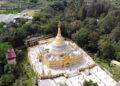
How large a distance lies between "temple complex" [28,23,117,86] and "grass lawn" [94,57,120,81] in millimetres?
909

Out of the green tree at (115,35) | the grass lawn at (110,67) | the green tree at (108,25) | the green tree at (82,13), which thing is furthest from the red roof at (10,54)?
the green tree at (82,13)

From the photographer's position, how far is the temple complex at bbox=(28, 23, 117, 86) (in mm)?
26359

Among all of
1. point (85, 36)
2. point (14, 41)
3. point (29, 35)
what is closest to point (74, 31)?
point (85, 36)

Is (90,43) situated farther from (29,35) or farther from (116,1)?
(116,1)

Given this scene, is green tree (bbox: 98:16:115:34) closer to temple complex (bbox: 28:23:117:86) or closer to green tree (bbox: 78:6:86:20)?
green tree (bbox: 78:6:86:20)

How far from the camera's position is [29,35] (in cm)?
4044

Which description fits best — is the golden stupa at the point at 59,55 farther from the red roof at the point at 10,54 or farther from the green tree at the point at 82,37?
the red roof at the point at 10,54

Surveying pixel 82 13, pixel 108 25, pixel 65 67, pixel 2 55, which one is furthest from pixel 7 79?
pixel 82 13

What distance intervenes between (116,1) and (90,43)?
48743 millimetres

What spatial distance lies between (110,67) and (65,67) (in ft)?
25.8

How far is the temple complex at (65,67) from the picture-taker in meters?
26.4

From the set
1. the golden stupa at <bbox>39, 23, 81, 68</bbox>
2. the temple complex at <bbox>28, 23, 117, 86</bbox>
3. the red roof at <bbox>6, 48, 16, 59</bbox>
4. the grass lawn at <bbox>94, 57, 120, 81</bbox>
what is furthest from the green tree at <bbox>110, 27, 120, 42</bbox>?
the red roof at <bbox>6, 48, 16, 59</bbox>

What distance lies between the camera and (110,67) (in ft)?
97.0

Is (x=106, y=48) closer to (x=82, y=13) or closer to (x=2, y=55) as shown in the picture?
(x=2, y=55)
